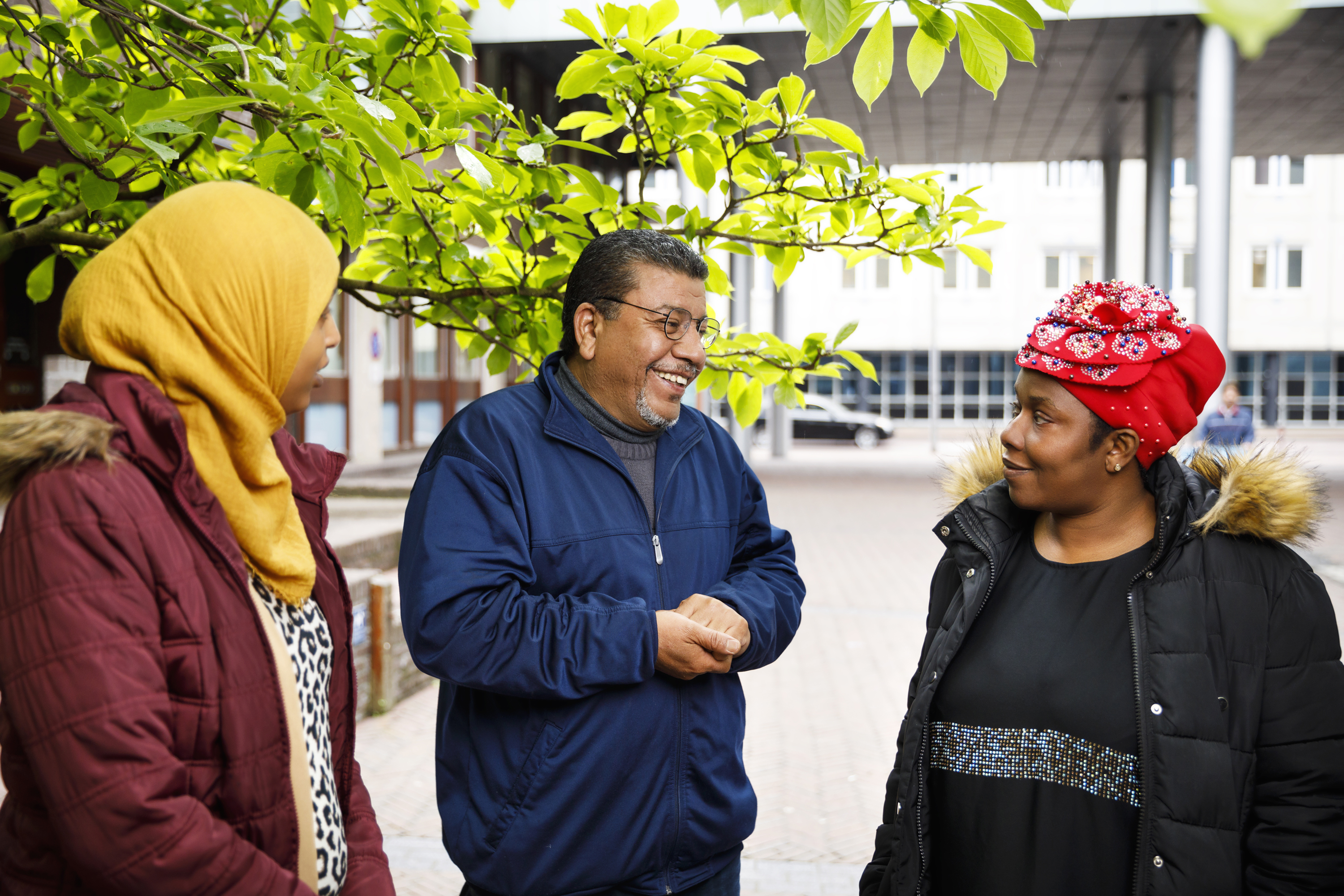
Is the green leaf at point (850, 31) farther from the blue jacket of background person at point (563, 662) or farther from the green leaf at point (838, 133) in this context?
the blue jacket of background person at point (563, 662)

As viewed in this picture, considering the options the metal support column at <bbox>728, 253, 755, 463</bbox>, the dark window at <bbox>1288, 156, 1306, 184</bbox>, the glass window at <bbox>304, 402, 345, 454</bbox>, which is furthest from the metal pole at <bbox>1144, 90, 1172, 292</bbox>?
the dark window at <bbox>1288, 156, 1306, 184</bbox>

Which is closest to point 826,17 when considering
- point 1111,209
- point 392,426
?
point 392,426

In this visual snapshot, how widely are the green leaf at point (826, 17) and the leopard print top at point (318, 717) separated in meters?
1.16

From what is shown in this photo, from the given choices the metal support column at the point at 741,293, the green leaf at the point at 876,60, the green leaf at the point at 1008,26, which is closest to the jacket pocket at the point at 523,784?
the green leaf at the point at 876,60

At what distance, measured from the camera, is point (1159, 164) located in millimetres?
17609

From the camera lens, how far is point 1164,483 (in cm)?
210

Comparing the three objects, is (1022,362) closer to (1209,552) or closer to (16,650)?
(1209,552)

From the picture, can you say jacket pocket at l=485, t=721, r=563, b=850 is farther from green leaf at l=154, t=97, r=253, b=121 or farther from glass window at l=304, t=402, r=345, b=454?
glass window at l=304, t=402, r=345, b=454

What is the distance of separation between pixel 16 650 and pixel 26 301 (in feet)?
35.7

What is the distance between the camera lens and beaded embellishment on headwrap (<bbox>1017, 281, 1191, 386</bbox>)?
6.72 ft

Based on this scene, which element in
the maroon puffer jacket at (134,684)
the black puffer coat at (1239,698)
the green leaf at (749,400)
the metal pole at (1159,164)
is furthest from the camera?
the metal pole at (1159,164)

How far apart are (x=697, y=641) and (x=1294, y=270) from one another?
1707 inches

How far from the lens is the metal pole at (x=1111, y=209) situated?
22609mm

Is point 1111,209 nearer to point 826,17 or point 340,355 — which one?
point 340,355
